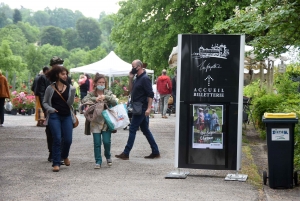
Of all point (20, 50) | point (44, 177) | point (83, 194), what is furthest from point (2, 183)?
point (20, 50)

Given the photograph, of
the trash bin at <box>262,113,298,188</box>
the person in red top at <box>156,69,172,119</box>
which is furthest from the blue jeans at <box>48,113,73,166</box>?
the person in red top at <box>156,69,172,119</box>

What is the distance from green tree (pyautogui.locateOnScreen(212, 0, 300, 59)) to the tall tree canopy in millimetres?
16440

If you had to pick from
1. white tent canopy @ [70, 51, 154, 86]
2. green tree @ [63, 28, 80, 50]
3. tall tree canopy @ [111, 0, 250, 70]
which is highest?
green tree @ [63, 28, 80, 50]

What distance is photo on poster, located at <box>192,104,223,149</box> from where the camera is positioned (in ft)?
34.6

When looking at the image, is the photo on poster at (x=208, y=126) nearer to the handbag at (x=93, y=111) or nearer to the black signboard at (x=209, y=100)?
the black signboard at (x=209, y=100)

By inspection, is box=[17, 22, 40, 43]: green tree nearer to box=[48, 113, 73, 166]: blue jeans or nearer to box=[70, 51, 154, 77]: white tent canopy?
box=[70, 51, 154, 77]: white tent canopy

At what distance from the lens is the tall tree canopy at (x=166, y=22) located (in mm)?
31312

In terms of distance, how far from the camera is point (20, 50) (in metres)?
Answer: 125

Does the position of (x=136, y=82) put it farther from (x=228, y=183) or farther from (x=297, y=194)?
(x=297, y=194)

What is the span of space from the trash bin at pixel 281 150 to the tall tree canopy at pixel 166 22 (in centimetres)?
2056

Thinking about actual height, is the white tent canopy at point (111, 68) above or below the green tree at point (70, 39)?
below

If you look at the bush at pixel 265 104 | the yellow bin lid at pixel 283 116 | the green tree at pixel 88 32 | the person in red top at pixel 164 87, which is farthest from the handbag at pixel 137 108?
the green tree at pixel 88 32

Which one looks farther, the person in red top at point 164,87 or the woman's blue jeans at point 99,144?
the person in red top at point 164,87

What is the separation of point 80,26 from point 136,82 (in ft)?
576
